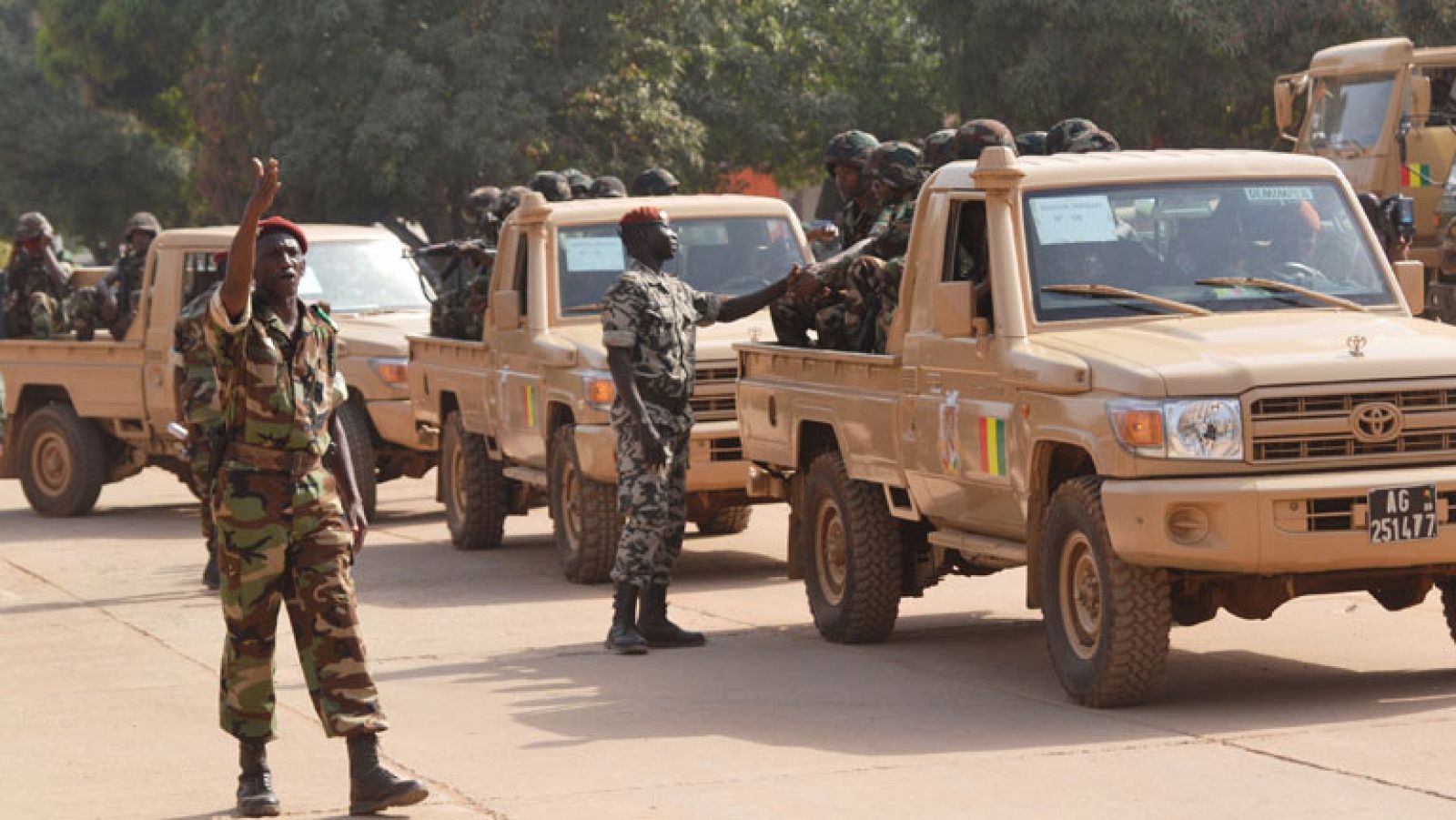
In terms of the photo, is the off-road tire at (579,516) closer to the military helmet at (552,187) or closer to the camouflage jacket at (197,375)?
the camouflage jacket at (197,375)

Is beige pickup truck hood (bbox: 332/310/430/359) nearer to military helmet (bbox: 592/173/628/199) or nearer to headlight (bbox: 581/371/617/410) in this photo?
military helmet (bbox: 592/173/628/199)

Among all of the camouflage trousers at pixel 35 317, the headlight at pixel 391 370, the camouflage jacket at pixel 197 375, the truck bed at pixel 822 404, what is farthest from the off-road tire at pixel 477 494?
the camouflage trousers at pixel 35 317

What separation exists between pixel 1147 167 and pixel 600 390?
14.5 feet

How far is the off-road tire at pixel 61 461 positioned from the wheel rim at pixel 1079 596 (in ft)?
39.0

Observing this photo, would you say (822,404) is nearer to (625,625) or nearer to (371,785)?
(625,625)

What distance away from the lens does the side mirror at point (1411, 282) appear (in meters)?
9.72

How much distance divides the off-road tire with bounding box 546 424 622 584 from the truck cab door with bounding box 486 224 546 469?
341mm

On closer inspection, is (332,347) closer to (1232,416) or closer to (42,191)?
(1232,416)

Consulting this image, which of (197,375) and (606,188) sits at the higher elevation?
(606,188)

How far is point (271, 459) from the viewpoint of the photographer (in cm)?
755

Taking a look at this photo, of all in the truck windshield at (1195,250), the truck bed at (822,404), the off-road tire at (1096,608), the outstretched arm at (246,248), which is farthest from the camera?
the truck bed at (822,404)

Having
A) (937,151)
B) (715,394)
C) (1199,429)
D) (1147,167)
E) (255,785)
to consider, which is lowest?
(255,785)

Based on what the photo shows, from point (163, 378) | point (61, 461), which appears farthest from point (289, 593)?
point (61, 461)

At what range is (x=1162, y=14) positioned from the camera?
31.7 metres
